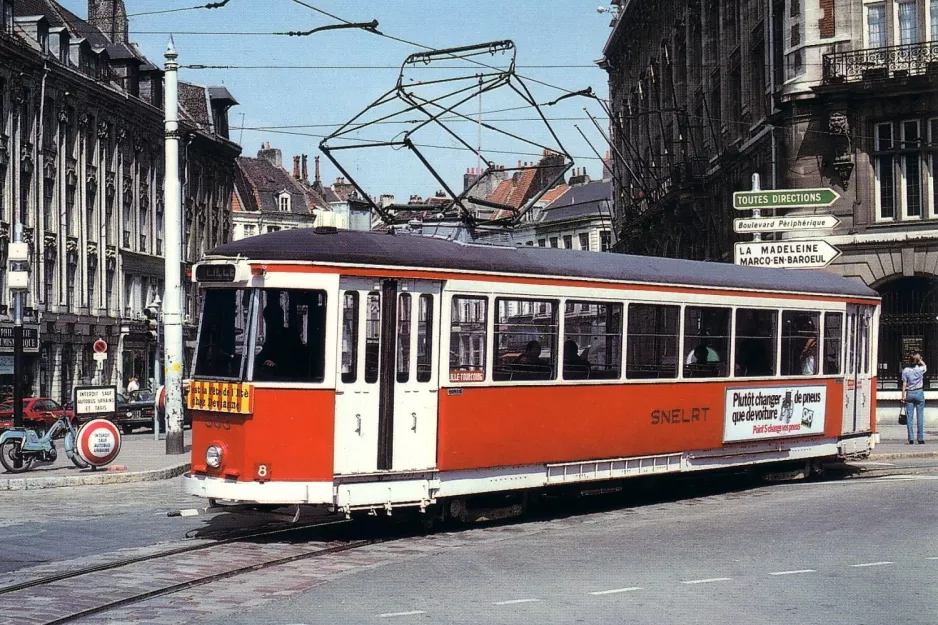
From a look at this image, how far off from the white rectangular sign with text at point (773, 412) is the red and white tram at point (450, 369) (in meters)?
0.05

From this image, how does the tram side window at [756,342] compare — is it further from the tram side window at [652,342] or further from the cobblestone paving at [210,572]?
the cobblestone paving at [210,572]

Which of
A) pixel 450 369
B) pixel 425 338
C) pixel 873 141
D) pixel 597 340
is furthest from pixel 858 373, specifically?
pixel 873 141

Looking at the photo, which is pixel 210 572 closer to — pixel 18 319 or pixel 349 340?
pixel 349 340

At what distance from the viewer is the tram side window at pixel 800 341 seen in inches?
711

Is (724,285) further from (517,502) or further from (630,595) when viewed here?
(630,595)

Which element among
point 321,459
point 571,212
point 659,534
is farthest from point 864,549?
point 571,212

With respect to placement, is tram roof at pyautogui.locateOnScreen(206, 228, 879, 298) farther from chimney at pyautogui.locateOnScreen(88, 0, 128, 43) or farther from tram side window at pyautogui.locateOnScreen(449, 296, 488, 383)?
chimney at pyautogui.locateOnScreen(88, 0, 128, 43)

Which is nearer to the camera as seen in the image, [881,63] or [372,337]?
[372,337]

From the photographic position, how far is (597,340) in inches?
600

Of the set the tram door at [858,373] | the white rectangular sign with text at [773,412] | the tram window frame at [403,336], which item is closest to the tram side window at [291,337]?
the tram window frame at [403,336]

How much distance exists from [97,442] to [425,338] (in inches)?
348

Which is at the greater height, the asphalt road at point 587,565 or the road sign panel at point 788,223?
the road sign panel at point 788,223

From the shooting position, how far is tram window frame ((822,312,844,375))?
742 inches

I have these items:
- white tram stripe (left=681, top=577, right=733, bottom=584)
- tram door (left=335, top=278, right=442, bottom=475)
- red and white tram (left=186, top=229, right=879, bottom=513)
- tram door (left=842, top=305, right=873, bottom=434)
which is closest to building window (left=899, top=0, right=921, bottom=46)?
tram door (left=842, top=305, right=873, bottom=434)
